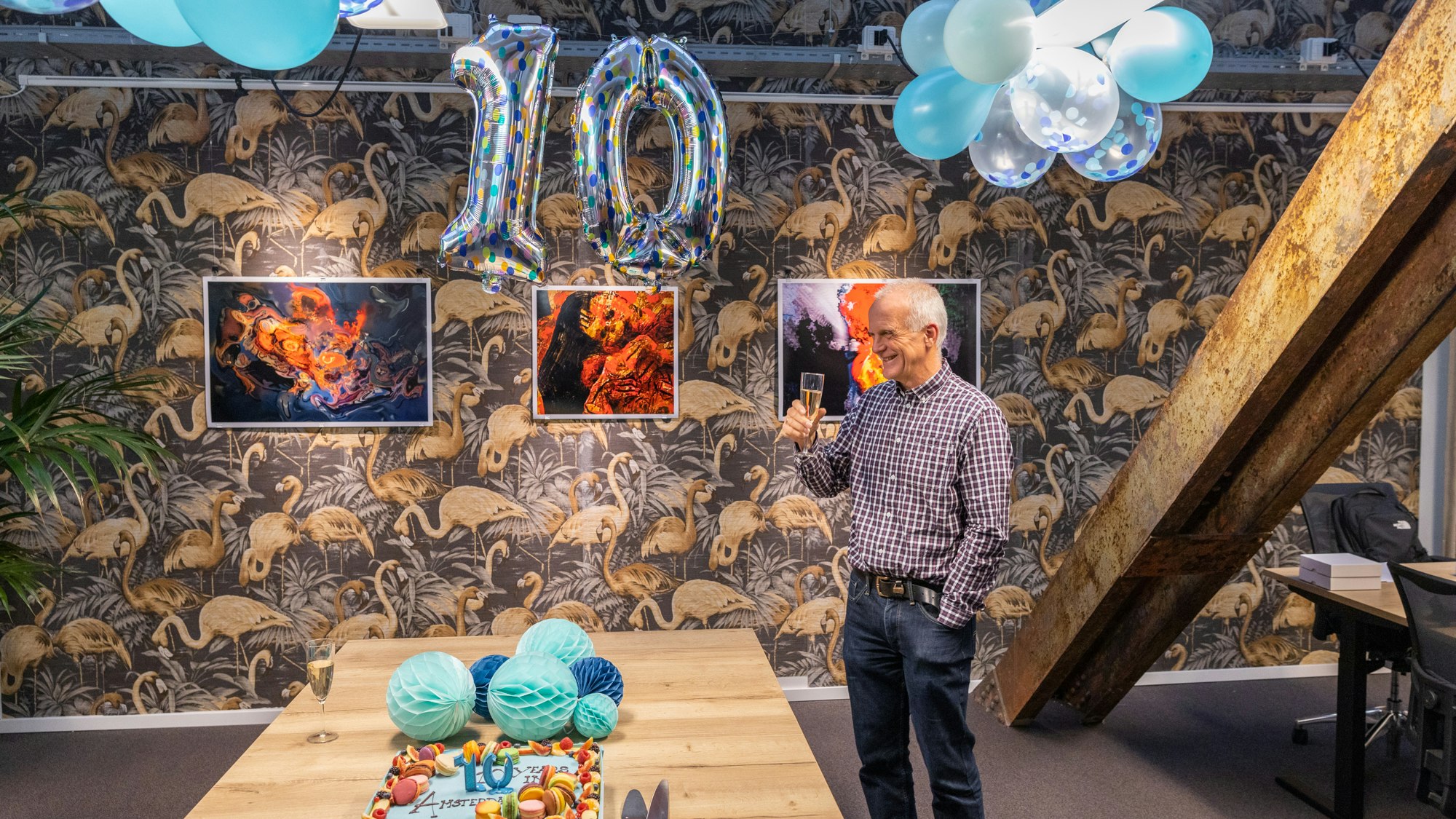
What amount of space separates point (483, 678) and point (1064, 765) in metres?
2.48

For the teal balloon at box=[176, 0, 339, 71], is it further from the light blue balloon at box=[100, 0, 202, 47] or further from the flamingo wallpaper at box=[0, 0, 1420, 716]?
the flamingo wallpaper at box=[0, 0, 1420, 716]

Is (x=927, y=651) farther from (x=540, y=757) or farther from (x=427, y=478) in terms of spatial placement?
(x=427, y=478)

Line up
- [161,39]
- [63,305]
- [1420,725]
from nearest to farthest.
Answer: [161,39] → [1420,725] → [63,305]

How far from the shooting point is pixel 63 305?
368 centimetres

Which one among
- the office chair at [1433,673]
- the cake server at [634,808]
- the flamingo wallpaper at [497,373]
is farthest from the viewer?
the flamingo wallpaper at [497,373]

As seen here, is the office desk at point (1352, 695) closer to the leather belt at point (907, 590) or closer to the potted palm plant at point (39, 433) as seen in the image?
the leather belt at point (907, 590)

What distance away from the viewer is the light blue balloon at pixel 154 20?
1342mm

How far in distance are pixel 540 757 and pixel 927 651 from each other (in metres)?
1.05

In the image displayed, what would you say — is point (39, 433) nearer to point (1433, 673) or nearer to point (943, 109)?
point (943, 109)

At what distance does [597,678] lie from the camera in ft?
5.73

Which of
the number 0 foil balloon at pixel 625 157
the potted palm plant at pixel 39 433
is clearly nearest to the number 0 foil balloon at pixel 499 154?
the number 0 foil balloon at pixel 625 157

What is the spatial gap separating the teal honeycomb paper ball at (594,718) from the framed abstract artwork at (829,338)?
2.42m

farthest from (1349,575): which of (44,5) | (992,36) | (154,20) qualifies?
(44,5)

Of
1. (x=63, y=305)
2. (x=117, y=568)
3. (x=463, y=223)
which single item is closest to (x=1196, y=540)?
(x=463, y=223)
